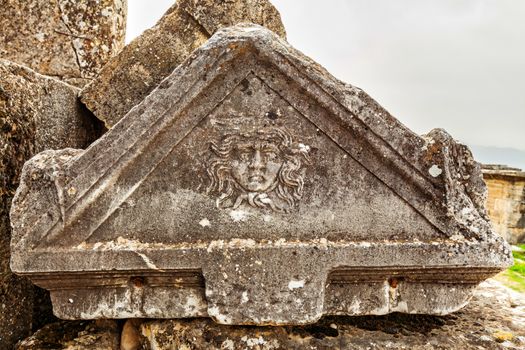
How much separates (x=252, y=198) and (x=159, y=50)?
1198 mm

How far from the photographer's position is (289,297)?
1773 millimetres

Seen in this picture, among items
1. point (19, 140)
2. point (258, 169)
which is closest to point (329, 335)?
point (258, 169)

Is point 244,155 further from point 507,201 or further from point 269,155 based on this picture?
point 507,201

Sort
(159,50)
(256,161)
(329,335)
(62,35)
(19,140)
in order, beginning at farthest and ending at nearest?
(62,35) < (159,50) < (19,140) < (329,335) < (256,161)

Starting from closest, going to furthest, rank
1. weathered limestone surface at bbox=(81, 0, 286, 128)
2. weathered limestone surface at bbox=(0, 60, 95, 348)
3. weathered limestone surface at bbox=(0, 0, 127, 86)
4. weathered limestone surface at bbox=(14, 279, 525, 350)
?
weathered limestone surface at bbox=(14, 279, 525, 350), weathered limestone surface at bbox=(0, 60, 95, 348), weathered limestone surface at bbox=(81, 0, 286, 128), weathered limestone surface at bbox=(0, 0, 127, 86)

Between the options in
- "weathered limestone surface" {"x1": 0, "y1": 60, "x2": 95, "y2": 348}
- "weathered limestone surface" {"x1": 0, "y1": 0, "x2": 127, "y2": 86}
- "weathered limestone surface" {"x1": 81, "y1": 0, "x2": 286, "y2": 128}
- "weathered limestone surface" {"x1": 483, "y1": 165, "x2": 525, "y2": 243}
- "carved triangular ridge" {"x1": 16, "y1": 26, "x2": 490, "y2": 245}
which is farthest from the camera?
"weathered limestone surface" {"x1": 483, "y1": 165, "x2": 525, "y2": 243}

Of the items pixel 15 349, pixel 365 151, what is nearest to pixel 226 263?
pixel 365 151

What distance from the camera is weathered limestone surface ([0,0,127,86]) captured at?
2.91 metres

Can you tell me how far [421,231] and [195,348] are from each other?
1112 millimetres

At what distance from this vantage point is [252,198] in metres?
1.79

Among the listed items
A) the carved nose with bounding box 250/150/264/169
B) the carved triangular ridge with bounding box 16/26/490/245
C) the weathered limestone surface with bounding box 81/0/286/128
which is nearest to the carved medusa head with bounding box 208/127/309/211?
the carved nose with bounding box 250/150/264/169

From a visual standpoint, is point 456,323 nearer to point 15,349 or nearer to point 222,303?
point 222,303

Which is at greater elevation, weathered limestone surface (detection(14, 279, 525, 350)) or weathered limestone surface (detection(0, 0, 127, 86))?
weathered limestone surface (detection(0, 0, 127, 86))

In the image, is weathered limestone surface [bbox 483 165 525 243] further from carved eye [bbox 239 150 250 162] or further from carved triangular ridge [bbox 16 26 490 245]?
carved eye [bbox 239 150 250 162]
